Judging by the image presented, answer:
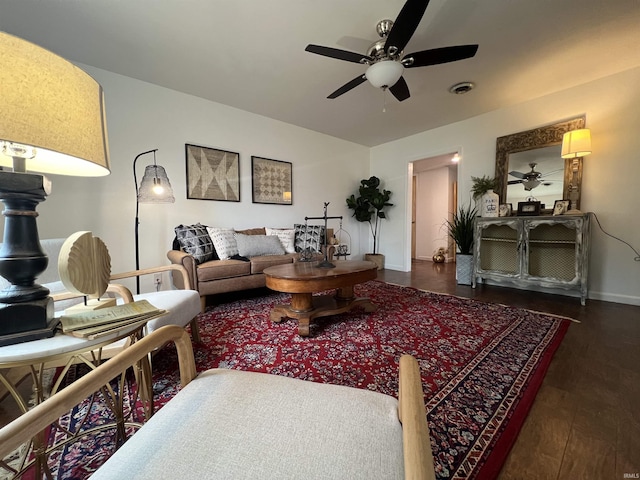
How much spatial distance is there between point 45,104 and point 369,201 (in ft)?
14.7

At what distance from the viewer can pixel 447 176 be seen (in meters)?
5.89

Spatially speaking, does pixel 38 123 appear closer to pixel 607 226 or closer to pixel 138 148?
pixel 138 148

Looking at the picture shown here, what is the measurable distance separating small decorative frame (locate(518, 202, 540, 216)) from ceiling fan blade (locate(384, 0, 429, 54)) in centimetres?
255

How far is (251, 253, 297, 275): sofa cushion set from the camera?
9.06 feet

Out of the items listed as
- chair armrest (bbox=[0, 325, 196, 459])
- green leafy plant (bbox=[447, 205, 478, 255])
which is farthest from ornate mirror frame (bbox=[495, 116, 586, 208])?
chair armrest (bbox=[0, 325, 196, 459])

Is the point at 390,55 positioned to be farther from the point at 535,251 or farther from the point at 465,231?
the point at 535,251

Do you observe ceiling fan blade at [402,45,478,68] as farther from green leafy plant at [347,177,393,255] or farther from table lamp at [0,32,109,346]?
green leafy plant at [347,177,393,255]

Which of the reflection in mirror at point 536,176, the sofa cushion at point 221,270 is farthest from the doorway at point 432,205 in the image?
the sofa cushion at point 221,270

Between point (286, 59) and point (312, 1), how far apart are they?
0.67 meters

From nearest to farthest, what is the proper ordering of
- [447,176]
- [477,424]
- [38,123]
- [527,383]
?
[38,123]
[477,424]
[527,383]
[447,176]

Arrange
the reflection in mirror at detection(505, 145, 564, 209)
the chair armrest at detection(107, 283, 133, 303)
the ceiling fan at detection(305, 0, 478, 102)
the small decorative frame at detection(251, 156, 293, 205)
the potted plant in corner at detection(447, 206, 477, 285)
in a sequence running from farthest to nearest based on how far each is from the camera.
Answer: the small decorative frame at detection(251, 156, 293, 205), the potted plant in corner at detection(447, 206, 477, 285), the reflection in mirror at detection(505, 145, 564, 209), the ceiling fan at detection(305, 0, 478, 102), the chair armrest at detection(107, 283, 133, 303)

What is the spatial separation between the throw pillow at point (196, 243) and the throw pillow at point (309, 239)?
3.87 feet

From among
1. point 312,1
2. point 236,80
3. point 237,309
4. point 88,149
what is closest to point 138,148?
point 236,80

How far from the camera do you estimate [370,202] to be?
4.73 meters
